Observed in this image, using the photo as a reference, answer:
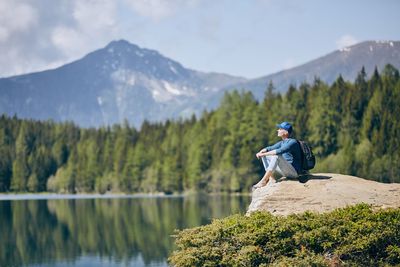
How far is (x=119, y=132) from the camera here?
586 ft

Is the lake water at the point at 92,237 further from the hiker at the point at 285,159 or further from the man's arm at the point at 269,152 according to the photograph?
the hiker at the point at 285,159

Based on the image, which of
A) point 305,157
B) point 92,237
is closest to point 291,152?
point 305,157

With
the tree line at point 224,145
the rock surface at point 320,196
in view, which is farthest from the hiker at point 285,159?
the tree line at point 224,145

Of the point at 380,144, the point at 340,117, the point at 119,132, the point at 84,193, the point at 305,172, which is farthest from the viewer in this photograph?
the point at 119,132

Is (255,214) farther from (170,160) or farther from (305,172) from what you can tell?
(170,160)

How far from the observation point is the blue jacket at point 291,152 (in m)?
21.2

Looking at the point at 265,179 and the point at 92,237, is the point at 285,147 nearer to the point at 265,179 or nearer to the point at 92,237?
the point at 265,179

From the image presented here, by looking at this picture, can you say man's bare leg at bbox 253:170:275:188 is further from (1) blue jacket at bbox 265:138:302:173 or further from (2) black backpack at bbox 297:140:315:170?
(2) black backpack at bbox 297:140:315:170

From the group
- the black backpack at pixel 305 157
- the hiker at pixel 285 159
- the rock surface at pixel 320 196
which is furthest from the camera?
the black backpack at pixel 305 157

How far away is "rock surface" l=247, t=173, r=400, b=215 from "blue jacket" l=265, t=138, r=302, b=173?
870 mm

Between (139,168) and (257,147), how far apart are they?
35872 millimetres

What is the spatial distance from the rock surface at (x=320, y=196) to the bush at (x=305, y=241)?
58.2 inches

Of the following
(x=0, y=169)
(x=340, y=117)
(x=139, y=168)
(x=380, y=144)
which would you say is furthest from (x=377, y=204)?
(x=0, y=169)

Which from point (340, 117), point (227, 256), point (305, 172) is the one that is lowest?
point (227, 256)
